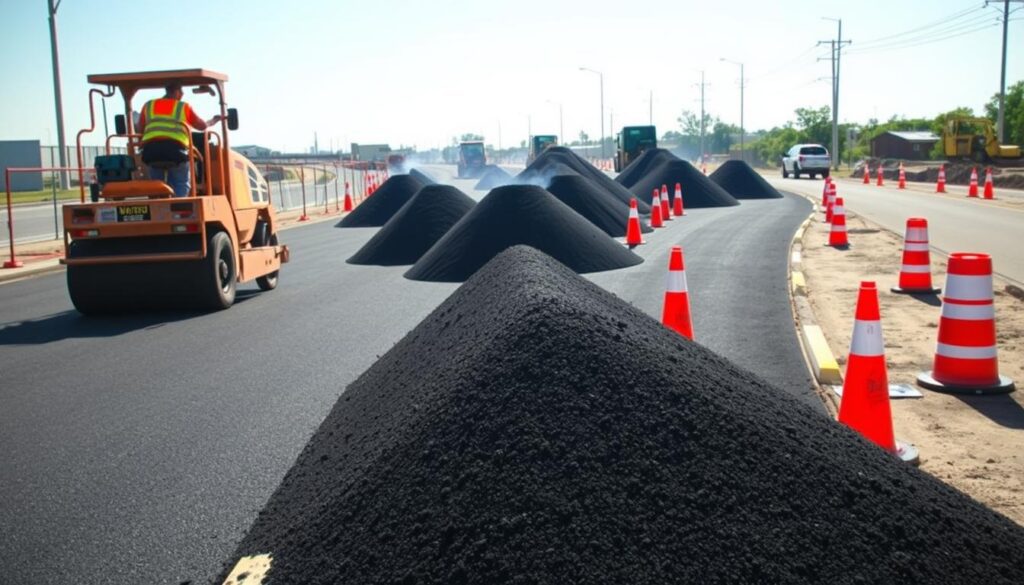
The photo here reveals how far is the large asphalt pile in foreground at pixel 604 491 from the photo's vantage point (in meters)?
3.30

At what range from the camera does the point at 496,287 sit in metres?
5.78

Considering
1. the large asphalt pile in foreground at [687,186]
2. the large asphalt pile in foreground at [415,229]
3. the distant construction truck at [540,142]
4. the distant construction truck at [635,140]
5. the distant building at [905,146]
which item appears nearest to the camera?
the large asphalt pile in foreground at [415,229]

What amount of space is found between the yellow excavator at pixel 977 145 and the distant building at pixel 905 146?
21569 millimetres

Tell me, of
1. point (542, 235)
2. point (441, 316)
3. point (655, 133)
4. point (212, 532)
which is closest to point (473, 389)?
point (212, 532)

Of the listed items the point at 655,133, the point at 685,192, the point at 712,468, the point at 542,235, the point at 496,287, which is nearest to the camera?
the point at 712,468

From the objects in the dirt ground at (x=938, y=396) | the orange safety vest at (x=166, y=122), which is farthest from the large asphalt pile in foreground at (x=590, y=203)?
the orange safety vest at (x=166, y=122)

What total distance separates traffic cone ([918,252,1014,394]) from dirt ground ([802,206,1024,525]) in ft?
0.49

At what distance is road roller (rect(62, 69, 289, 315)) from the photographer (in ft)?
36.3

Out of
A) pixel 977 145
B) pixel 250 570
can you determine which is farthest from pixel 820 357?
pixel 977 145

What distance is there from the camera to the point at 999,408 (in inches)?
255

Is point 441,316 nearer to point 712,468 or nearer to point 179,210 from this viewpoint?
point 712,468

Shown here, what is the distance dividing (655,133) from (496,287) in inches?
1881

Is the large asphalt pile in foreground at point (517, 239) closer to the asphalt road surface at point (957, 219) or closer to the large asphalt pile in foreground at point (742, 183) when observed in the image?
the asphalt road surface at point (957, 219)

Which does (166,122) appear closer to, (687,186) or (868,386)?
(868,386)
